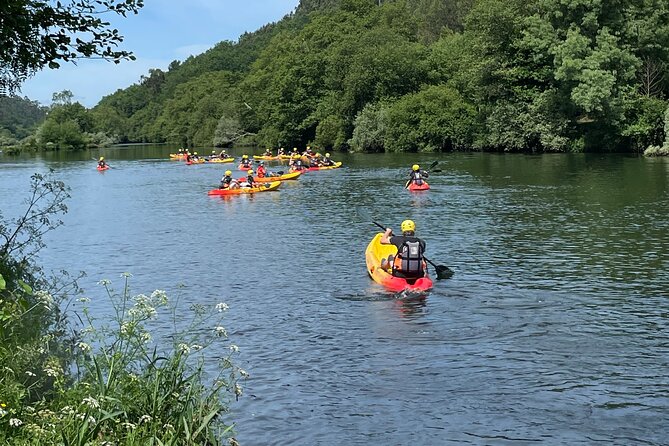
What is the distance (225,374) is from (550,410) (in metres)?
4.46

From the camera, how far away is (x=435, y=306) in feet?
47.6

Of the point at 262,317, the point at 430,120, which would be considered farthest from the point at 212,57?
the point at 262,317

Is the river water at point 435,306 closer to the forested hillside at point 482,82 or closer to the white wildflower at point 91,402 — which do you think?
the white wildflower at point 91,402

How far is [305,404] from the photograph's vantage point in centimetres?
981

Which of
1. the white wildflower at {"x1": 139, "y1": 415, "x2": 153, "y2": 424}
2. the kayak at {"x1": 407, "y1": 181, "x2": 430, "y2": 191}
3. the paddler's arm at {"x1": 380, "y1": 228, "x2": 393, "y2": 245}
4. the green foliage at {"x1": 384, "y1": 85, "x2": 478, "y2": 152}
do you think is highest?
the green foliage at {"x1": 384, "y1": 85, "x2": 478, "y2": 152}

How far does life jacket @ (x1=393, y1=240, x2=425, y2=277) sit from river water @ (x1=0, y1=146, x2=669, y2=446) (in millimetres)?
614

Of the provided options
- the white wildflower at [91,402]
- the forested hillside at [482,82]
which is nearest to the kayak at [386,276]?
A: the white wildflower at [91,402]

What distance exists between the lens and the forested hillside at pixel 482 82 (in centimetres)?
5200

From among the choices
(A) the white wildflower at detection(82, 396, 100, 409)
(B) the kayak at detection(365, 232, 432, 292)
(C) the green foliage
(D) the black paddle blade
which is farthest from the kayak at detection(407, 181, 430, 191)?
(C) the green foliage

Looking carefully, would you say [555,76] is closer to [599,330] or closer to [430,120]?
[430,120]

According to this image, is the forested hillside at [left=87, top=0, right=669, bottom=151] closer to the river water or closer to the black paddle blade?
the river water

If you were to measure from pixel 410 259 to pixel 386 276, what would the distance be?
719 millimetres

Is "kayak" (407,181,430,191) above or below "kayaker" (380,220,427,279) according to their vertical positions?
above

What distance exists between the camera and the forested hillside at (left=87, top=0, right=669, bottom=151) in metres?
52.0
